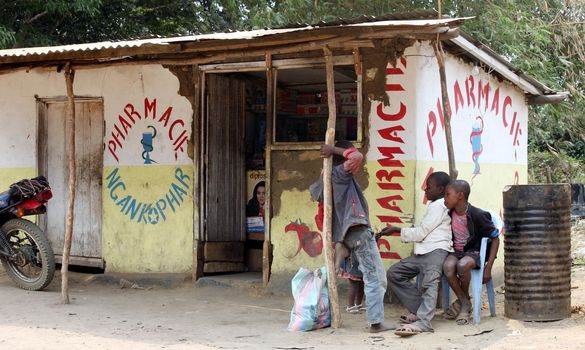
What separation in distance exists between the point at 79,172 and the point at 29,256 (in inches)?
59.1

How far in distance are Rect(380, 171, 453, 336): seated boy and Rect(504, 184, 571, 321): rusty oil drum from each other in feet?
1.94

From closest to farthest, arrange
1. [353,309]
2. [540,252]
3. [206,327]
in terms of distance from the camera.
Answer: [540,252], [206,327], [353,309]

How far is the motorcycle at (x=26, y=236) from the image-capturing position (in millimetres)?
7863

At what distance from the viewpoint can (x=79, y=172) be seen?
30.2 feet

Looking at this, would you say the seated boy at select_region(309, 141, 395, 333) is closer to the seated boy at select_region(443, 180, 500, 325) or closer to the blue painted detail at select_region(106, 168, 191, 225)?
the seated boy at select_region(443, 180, 500, 325)

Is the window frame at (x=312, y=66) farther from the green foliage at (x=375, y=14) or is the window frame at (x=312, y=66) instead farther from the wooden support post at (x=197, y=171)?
the green foliage at (x=375, y=14)

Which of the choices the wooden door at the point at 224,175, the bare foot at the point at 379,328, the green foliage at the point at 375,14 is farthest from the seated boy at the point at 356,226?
the green foliage at the point at 375,14

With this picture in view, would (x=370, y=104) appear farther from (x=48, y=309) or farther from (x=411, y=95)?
(x=48, y=309)

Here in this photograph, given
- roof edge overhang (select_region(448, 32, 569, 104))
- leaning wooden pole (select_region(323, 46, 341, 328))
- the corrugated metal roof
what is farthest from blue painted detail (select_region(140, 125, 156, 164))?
roof edge overhang (select_region(448, 32, 569, 104))

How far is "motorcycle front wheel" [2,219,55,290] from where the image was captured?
7832 mm

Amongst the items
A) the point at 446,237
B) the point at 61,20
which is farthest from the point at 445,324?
the point at 61,20

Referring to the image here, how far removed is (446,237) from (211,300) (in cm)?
258

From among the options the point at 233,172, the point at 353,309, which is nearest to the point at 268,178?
the point at 233,172

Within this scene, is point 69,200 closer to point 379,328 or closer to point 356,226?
point 356,226
